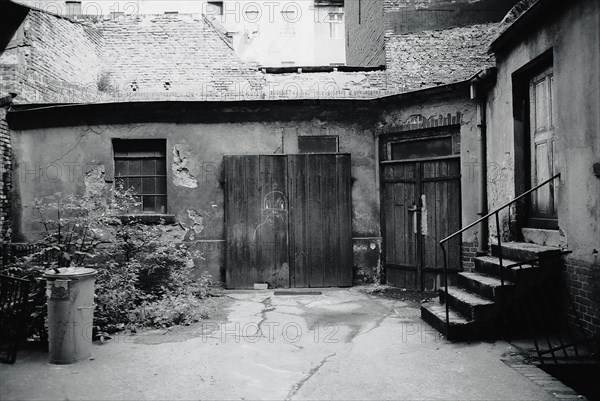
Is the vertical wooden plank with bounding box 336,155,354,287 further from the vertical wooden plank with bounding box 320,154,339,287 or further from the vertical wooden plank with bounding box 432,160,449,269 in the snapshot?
the vertical wooden plank with bounding box 432,160,449,269

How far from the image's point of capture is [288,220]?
874 centimetres

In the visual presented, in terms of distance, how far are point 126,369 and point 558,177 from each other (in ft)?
18.6

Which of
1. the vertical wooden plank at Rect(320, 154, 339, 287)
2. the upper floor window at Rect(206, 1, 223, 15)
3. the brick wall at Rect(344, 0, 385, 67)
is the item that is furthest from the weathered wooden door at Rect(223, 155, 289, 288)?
the upper floor window at Rect(206, 1, 223, 15)

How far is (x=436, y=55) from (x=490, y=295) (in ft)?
24.8

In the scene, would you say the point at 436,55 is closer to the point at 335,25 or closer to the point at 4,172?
the point at 4,172

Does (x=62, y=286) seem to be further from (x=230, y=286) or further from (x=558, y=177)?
(x=558, y=177)

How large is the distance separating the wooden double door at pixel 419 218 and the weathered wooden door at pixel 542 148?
170 centimetres

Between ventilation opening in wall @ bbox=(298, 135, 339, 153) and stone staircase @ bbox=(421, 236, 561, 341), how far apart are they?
4007mm

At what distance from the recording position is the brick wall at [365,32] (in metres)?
11.8

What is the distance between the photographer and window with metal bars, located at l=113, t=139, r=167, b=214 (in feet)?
→ 29.4

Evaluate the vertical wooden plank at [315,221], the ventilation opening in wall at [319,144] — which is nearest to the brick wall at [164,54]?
the ventilation opening in wall at [319,144]

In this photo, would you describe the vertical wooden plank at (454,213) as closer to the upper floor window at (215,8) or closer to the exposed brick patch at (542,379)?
the exposed brick patch at (542,379)

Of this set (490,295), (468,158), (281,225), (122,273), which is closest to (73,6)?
(281,225)

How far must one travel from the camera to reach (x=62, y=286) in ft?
15.3
